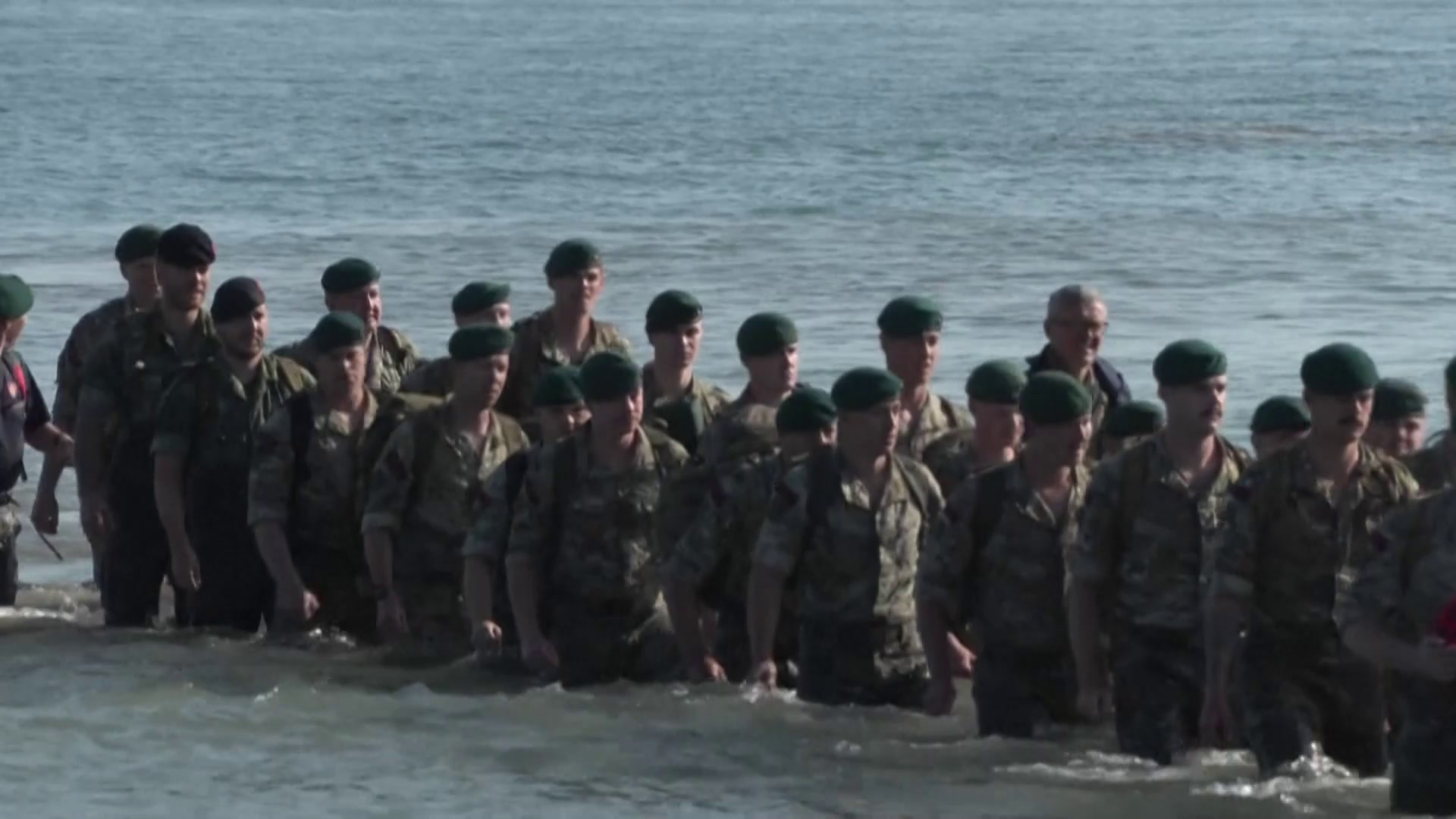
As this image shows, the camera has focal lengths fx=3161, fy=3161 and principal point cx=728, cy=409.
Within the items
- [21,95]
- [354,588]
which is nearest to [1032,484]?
[354,588]

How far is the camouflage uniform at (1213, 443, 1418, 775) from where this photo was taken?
9719mm

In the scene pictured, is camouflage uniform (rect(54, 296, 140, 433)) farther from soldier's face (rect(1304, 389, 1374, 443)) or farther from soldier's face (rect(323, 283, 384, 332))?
soldier's face (rect(1304, 389, 1374, 443))

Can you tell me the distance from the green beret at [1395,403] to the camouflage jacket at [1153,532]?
4.09ft

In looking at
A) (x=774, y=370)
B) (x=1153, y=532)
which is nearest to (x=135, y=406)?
(x=774, y=370)

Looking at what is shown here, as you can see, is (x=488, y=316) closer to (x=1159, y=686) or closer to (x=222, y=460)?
(x=222, y=460)

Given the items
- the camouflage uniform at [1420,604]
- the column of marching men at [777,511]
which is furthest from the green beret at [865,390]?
the camouflage uniform at [1420,604]

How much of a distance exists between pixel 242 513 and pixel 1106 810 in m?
4.32

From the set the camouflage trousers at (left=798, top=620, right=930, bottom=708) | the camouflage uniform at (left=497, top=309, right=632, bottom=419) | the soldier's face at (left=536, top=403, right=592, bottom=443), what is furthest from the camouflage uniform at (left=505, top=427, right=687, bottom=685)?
the camouflage uniform at (left=497, top=309, right=632, bottom=419)

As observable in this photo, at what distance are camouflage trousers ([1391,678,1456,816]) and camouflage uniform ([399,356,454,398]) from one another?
5.20m

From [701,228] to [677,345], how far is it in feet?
82.6

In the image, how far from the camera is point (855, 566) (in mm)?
11016

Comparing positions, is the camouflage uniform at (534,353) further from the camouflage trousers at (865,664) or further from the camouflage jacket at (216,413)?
the camouflage trousers at (865,664)

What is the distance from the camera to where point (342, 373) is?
1253 centimetres

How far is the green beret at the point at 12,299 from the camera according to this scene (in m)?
13.2
